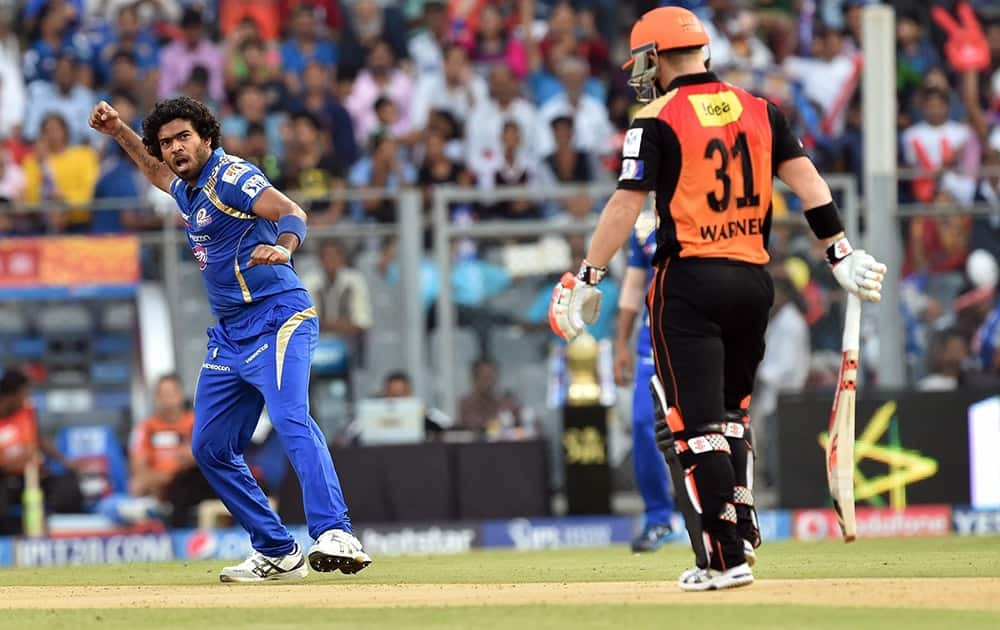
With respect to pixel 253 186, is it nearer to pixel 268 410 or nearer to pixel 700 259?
pixel 268 410

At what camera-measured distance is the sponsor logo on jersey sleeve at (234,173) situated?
9.12m

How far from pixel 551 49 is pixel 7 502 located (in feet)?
26.4

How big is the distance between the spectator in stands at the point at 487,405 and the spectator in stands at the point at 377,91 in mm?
4235

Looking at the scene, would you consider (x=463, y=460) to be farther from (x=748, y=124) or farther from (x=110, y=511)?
(x=748, y=124)

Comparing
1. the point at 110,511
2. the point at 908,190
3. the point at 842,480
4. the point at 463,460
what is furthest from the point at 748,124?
the point at 908,190

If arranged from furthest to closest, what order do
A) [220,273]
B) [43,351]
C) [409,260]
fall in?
[43,351]
[409,260]
[220,273]

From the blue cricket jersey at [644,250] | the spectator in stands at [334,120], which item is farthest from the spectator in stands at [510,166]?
the blue cricket jersey at [644,250]

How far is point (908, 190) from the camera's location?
1767 centimetres

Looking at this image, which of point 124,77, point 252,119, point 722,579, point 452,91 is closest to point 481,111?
point 452,91

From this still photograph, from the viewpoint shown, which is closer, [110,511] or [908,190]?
[110,511]

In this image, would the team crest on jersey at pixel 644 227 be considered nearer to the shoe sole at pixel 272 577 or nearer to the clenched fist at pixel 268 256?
the shoe sole at pixel 272 577

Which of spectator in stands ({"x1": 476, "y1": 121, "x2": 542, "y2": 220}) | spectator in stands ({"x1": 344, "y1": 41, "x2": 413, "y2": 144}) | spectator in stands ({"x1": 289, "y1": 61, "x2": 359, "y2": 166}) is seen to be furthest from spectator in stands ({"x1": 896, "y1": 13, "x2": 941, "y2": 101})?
spectator in stands ({"x1": 289, "y1": 61, "x2": 359, "y2": 166})

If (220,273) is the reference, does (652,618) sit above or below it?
below

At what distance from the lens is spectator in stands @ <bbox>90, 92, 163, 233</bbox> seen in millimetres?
17156
